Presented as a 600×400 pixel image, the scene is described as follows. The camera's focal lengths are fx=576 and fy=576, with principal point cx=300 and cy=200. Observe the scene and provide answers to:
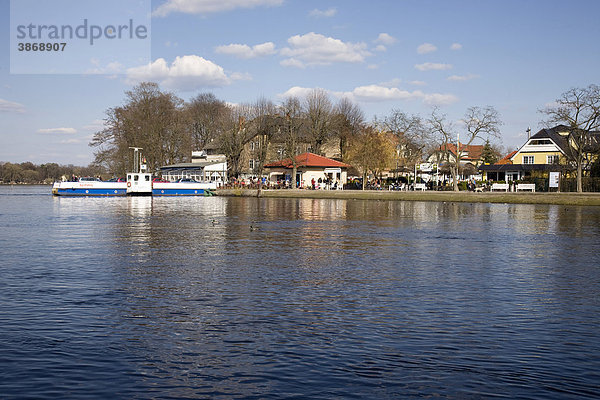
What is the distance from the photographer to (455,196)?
205 ft

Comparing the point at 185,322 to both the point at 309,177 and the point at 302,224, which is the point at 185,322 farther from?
the point at 309,177

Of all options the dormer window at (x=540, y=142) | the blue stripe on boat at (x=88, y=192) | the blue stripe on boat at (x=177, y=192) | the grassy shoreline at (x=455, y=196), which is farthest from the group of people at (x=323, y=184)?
the dormer window at (x=540, y=142)

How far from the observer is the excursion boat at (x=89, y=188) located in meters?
76.8

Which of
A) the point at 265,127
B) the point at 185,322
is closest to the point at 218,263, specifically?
the point at 185,322

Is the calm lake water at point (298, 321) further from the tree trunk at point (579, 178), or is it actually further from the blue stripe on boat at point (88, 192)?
the blue stripe on boat at point (88, 192)

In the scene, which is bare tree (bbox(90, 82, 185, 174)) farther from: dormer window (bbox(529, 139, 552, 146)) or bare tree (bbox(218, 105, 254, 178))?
dormer window (bbox(529, 139, 552, 146))

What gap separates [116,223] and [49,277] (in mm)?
18452

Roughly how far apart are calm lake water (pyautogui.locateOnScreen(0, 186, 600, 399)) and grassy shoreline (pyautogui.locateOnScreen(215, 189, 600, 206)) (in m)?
36.4

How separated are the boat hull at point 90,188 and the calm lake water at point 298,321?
5812cm

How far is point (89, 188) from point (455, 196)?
1870 inches

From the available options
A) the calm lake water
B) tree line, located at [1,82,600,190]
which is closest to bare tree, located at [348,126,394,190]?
tree line, located at [1,82,600,190]

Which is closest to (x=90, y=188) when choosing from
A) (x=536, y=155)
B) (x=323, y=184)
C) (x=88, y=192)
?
(x=88, y=192)

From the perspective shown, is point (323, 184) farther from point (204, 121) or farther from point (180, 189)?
point (204, 121)

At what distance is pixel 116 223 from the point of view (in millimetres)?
Result: 33250
